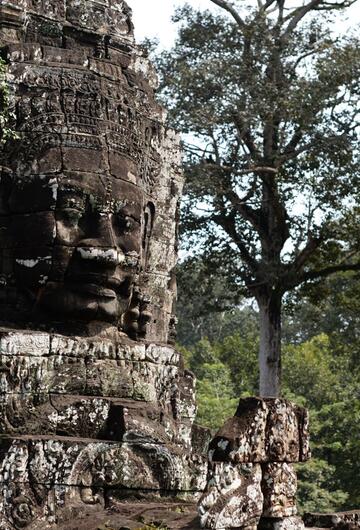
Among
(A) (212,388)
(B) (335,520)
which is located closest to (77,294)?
(B) (335,520)

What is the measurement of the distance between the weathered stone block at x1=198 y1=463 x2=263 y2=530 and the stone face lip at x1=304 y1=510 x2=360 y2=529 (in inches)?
57.2

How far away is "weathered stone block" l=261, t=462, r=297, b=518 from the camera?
28.0 ft

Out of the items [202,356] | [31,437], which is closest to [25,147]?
[31,437]

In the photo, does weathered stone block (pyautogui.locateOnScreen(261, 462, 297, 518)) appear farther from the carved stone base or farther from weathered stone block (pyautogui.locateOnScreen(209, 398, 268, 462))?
the carved stone base

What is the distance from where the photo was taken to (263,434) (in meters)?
8.49

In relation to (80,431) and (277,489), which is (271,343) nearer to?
(80,431)

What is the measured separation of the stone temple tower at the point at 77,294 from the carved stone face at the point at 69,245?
12mm

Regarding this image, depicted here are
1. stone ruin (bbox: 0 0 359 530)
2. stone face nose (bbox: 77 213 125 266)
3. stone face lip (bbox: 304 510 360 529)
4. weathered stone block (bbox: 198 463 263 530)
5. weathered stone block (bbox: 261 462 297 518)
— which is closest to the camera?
weathered stone block (bbox: 198 463 263 530)

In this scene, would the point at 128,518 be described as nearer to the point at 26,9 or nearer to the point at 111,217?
the point at 111,217

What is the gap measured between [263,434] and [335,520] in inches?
64.0

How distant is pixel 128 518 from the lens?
8758mm

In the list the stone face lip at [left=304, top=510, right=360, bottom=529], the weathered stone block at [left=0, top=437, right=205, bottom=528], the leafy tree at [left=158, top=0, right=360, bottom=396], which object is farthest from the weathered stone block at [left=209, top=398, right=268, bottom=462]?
the leafy tree at [left=158, top=0, right=360, bottom=396]

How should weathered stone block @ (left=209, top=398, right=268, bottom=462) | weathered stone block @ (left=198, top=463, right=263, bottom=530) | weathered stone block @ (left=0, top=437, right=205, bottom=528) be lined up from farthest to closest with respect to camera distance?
1. weathered stone block @ (left=0, top=437, right=205, bottom=528)
2. weathered stone block @ (left=209, top=398, right=268, bottom=462)
3. weathered stone block @ (left=198, top=463, right=263, bottom=530)

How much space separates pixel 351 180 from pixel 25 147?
1245cm
